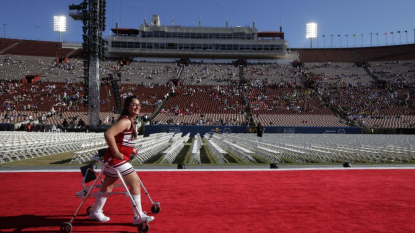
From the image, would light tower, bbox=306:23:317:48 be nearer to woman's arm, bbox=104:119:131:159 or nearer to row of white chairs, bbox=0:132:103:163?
row of white chairs, bbox=0:132:103:163

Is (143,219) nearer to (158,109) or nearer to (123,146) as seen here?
(123,146)

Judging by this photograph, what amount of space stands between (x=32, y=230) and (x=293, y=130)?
106 ft

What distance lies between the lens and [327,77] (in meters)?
55.4

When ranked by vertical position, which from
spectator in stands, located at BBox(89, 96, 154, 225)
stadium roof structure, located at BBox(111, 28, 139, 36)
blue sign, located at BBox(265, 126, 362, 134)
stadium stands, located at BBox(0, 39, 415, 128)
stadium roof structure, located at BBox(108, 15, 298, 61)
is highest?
stadium roof structure, located at BBox(111, 28, 139, 36)

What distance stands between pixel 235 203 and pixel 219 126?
29264 millimetres

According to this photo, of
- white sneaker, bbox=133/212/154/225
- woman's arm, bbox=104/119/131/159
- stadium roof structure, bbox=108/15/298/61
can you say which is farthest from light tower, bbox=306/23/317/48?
white sneaker, bbox=133/212/154/225

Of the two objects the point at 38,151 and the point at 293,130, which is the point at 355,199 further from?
the point at 293,130

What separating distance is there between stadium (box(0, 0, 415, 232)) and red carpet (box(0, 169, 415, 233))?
31mm

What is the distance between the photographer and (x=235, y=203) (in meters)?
5.69

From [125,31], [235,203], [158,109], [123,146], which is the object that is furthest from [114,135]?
[125,31]

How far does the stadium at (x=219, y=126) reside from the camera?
17.2 feet

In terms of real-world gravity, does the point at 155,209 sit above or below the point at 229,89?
below

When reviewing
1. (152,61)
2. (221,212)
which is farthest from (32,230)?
(152,61)

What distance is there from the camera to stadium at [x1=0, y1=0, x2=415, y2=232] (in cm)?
525
